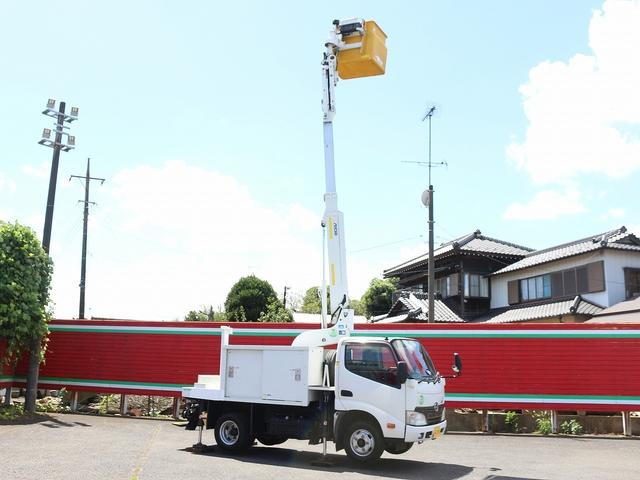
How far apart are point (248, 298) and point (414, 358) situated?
88.3 ft

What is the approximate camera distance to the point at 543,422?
48.6ft

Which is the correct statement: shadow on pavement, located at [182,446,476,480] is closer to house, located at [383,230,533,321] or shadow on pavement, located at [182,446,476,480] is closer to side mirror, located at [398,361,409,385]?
side mirror, located at [398,361,409,385]

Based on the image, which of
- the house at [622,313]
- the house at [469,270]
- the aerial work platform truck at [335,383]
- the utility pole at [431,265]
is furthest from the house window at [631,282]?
the aerial work platform truck at [335,383]

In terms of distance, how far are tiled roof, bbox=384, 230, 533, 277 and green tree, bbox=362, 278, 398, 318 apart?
349 inches

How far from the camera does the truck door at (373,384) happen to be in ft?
31.5

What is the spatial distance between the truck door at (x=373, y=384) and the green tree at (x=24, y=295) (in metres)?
9.22

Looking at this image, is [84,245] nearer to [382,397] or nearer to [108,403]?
[108,403]

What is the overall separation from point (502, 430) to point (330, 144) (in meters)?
8.64

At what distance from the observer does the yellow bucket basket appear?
11.1 m

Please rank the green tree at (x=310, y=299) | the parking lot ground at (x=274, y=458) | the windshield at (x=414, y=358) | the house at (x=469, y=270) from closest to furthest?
the parking lot ground at (x=274, y=458), the windshield at (x=414, y=358), the house at (x=469, y=270), the green tree at (x=310, y=299)

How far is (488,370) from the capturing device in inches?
596

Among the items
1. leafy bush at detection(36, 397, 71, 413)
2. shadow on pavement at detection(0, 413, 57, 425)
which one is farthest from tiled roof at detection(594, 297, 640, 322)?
shadow on pavement at detection(0, 413, 57, 425)

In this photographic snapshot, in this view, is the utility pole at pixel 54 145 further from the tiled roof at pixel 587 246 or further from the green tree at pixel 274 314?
the tiled roof at pixel 587 246

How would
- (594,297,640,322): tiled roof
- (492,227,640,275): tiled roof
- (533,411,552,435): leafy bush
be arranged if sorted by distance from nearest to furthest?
(533,411,552,435): leafy bush, (594,297,640,322): tiled roof, (492,227,640,275): tiled roof
